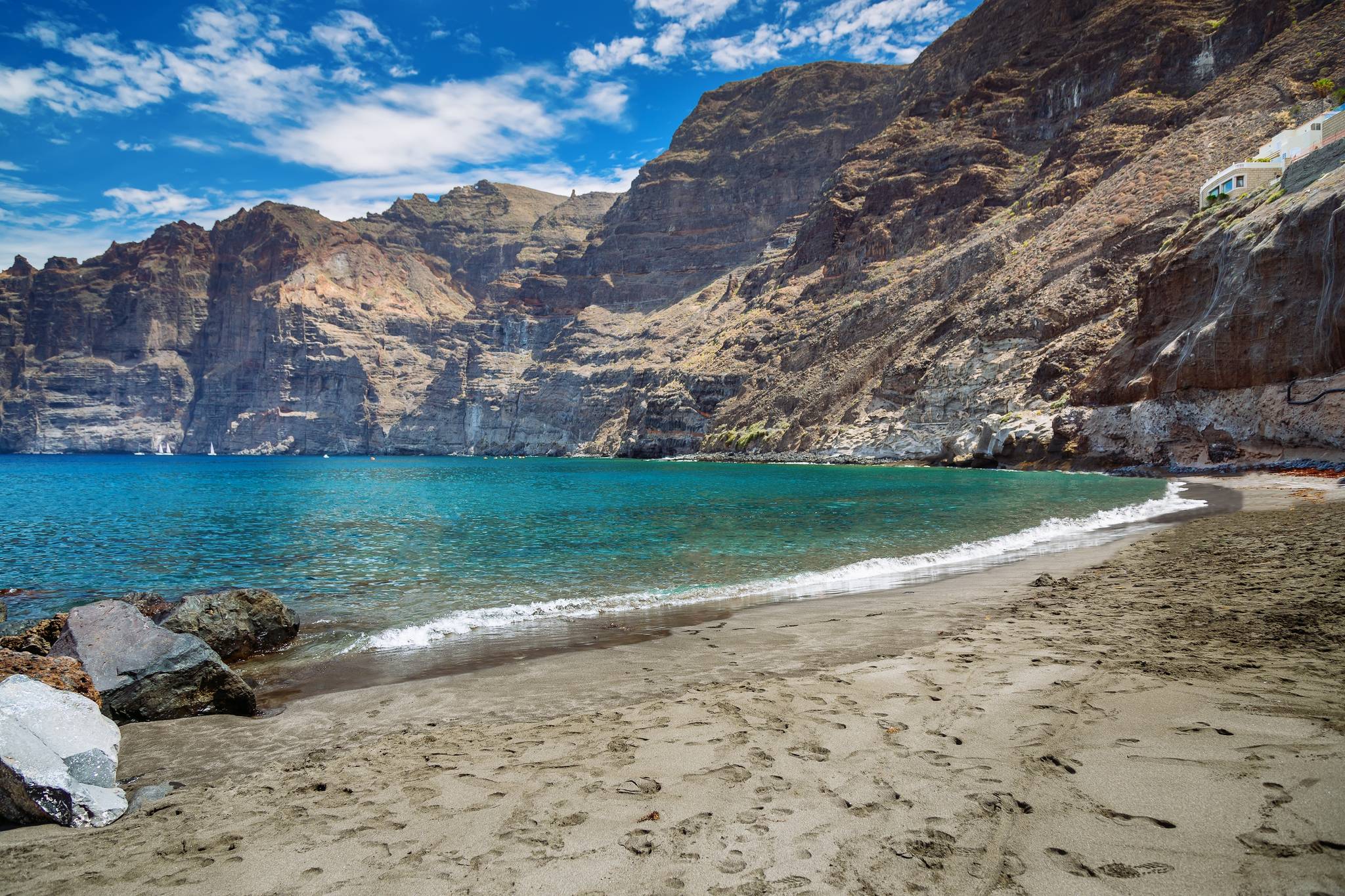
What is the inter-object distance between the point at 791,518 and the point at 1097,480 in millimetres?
27862

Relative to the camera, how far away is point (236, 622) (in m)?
10.1

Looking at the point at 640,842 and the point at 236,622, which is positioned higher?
the point at 640,842

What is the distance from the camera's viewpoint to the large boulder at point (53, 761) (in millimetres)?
4805

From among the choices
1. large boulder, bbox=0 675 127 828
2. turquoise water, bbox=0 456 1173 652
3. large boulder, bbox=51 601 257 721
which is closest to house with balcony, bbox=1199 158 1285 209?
turquoise water, bbox=0 456 1173 652

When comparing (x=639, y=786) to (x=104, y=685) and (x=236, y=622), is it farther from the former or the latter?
(x=236, y=622)

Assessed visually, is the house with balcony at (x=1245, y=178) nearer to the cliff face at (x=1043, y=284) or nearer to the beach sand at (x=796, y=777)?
the cliff face at (x=1043, y=284)

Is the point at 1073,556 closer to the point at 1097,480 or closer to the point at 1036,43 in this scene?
the point at 1097,480

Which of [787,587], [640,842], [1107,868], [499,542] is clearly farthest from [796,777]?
[499,542]

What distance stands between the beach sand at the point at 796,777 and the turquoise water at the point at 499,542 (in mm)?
4512

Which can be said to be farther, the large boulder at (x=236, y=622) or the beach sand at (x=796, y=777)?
the large boulder at (x=236, y=622)

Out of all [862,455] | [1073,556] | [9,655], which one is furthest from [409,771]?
[862,455]

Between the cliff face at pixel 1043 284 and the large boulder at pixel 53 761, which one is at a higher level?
the cliff face at pixel 1043 284

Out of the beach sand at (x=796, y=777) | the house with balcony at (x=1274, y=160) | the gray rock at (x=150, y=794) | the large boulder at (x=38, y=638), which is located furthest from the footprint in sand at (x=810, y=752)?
the house with balcony at (x=1274, y=160)

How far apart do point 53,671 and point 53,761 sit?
2.40m
